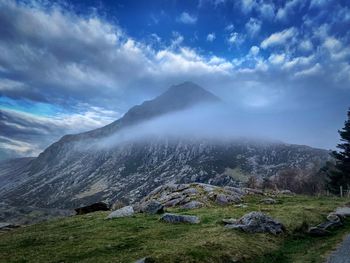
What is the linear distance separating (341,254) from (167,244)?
46.7 ft

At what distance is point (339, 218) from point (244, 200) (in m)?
22.9

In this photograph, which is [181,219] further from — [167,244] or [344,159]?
[344,159]

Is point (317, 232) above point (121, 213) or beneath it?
above

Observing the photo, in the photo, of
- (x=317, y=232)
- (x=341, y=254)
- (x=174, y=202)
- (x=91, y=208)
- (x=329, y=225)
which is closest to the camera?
(x=341, y=254)

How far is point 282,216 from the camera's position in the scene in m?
42.0

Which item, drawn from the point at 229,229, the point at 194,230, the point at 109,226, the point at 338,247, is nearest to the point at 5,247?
the point at 109,226

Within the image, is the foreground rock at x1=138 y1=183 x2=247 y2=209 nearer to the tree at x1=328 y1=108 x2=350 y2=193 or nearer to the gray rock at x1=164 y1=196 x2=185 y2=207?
the gray rock at x1=164 y1=196 x2=185 y2=207

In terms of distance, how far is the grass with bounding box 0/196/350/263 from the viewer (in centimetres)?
2608

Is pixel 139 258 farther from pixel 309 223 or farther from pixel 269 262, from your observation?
pixel 309 223

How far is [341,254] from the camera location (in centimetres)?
2688

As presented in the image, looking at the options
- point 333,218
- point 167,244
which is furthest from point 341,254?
point 333,218

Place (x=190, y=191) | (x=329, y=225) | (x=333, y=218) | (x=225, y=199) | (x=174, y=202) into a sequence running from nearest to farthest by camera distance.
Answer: (x=329, y=225), (x=333, y=218), (x=174, y=202), (x=225, y=199), (x=190, y=191)

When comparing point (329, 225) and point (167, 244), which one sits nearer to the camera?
point (167, 244)

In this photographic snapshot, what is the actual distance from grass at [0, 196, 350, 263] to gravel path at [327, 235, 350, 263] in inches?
32.7
